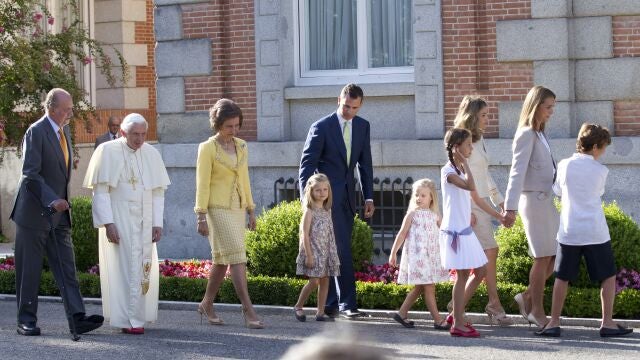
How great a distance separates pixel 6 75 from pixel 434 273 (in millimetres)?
6585

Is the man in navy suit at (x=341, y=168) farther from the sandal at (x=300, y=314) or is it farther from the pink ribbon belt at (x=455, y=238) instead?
the pink ribbon belt at (x=455, y=238)

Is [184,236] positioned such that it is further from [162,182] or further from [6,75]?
[162,182]

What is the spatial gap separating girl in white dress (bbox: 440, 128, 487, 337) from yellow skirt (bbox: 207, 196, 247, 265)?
5.52 feet

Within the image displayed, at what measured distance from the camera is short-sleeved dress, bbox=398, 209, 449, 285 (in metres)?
9.44

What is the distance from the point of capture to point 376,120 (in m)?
14.4

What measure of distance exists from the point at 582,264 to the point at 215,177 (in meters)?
3.30

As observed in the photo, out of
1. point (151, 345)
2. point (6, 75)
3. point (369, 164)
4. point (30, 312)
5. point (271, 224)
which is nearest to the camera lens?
point (151, 345)

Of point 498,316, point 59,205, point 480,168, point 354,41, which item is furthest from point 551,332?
point 354,41

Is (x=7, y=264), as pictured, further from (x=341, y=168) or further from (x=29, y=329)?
(x=341, y=168)

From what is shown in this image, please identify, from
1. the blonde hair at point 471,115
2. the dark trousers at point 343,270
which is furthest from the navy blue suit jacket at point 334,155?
the blonde hair at point 471,115

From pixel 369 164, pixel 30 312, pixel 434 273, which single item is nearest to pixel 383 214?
pixel 369 164

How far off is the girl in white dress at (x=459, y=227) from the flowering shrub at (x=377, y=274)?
2244 mm

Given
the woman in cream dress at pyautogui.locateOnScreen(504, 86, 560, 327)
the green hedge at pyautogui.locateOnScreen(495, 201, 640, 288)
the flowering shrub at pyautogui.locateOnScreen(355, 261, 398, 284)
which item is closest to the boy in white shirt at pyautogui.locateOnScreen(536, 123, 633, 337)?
the woman in cream dress at pyautogui.locateOnScreen(504, 86, 560, 327)

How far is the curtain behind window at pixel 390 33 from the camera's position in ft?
47.6
